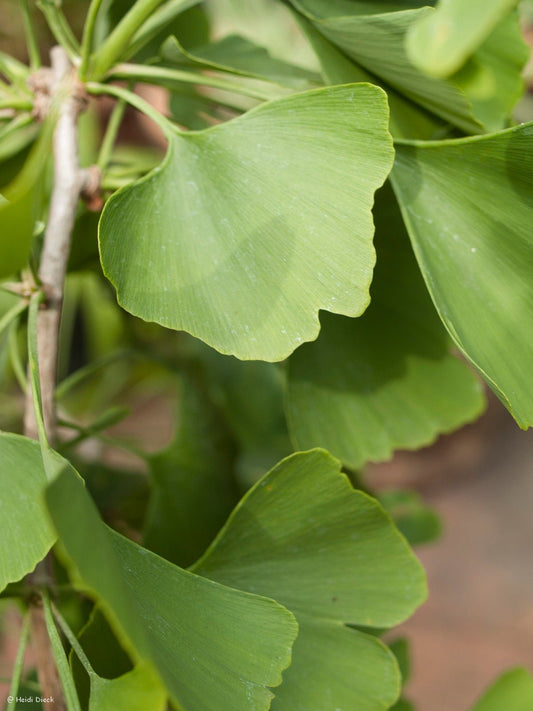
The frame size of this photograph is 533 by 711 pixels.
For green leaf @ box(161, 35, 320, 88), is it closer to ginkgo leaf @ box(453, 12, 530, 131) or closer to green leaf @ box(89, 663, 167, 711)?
ginkgo leaf @ box(453, 12, 530, 131)

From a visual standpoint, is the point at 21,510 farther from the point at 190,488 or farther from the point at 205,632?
the point at 190,488

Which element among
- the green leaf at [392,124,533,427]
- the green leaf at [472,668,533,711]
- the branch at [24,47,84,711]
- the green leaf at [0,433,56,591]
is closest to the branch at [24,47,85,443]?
the branch at [24,47,84,711]

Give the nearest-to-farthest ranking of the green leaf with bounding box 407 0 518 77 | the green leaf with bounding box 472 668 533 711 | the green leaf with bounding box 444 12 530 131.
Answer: the green leaf with bounding box 407 0 518 77 → the green leaf with bounding box 444 12 530 131 → the green leaf with bounding box 472 668 533 711

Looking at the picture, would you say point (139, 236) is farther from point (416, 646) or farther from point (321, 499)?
point (416, 646)

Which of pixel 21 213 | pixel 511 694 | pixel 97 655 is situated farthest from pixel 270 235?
pixel 511 694

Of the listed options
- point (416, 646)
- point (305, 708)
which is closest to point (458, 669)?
point (416, 646)

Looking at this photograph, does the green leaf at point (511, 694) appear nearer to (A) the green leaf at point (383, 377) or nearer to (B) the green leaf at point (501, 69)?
(A) the green leaf at point (383, 377)
